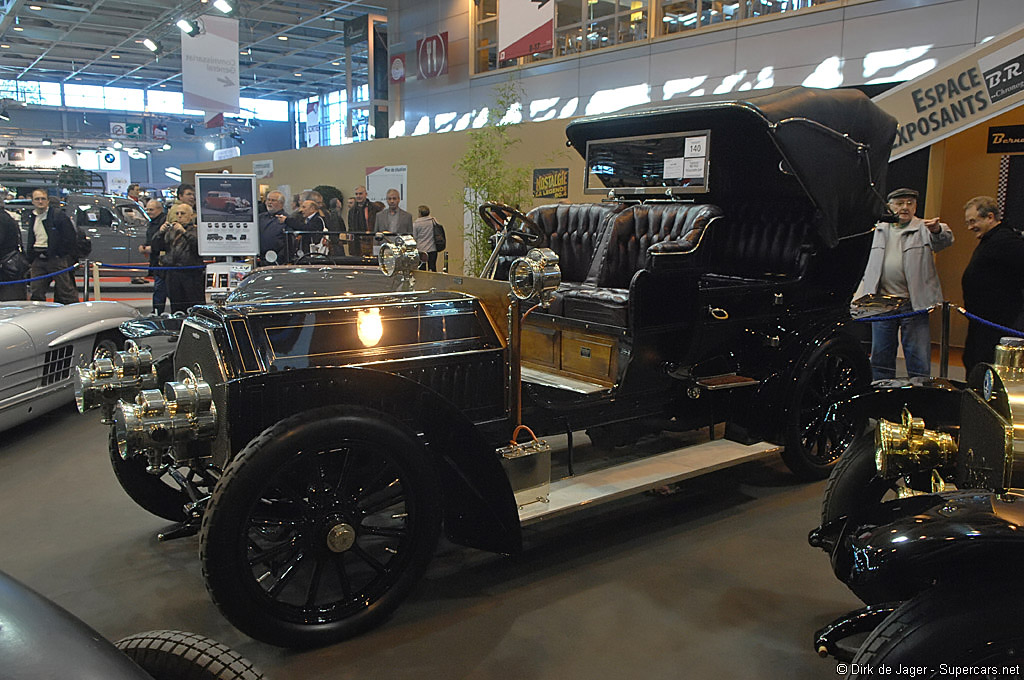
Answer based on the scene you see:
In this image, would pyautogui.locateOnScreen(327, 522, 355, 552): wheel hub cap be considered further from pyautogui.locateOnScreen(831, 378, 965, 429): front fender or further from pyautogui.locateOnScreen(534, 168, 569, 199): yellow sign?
pyautogui.locateOnScreen(534, 168, 569, 199): yellow sign

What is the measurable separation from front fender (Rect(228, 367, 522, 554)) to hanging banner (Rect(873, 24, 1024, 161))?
Result: 19.0 ft

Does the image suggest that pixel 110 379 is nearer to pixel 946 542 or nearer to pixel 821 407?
pixel 946 542

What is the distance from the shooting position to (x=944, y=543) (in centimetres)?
175

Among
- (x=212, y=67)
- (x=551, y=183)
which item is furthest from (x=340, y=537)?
(x=212, y=67)

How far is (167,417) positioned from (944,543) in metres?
2.23

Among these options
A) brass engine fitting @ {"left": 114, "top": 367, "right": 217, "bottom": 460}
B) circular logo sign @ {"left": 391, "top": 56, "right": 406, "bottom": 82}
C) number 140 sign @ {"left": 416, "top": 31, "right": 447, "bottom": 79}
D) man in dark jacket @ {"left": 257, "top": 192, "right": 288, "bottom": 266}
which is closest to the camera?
brass engine fitting @ {"left": 114, "top": 367, "right": 217, "bottom": 460}

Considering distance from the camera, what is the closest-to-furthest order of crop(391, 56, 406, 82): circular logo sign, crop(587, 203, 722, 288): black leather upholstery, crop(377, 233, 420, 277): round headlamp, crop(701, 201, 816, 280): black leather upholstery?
crop(377, 233, 420, 277): round headlamp
crop(701, 201, 816, 280): black leather upholstery
crop(587, 203, 722, 288): black leather upholstery
crop(391, 56, 406, 82): circular logo sign

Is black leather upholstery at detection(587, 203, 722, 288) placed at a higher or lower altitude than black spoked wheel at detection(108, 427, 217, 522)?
higher

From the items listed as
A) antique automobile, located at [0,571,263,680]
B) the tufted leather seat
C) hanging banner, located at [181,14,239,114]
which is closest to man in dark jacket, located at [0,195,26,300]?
hanging banner, located at [181,14,239,114]

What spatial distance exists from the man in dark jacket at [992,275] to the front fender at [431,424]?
12.6 feet

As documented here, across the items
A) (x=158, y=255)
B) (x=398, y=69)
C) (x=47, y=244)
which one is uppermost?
(x=398, y=69)

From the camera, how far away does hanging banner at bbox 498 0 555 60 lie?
10500mm

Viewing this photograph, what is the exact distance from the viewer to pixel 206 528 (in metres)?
2.35

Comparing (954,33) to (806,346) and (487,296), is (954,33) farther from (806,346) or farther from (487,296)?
(487,296)
